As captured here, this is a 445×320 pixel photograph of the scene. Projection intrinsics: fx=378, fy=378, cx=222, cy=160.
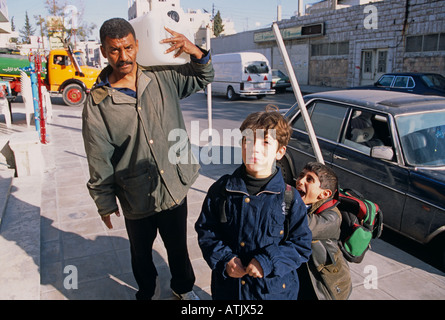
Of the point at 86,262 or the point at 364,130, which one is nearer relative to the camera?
the point at 86,262

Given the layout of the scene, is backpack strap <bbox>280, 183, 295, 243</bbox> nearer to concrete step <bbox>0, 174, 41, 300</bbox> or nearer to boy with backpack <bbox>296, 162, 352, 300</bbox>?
boy with backpack <bbox>296, 162, 352, 300</bbox>

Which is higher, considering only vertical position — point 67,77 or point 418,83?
point 67,77

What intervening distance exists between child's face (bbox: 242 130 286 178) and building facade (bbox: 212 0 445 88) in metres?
19.1

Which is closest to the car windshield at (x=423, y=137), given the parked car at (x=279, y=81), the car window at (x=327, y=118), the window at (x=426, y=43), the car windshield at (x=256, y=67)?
the car window at (x=327, y=118)

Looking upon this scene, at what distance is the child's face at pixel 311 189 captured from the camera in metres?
2.42

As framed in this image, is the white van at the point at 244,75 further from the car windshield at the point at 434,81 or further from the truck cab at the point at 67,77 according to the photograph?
the car windshield at the point at 434,81

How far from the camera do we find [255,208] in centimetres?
184

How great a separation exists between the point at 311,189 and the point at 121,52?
144cm

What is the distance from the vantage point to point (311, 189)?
2.44 meters

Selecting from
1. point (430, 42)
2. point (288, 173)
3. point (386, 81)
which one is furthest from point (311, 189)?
point (430, 42)

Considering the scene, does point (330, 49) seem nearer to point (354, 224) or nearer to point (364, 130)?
point (364, 130)

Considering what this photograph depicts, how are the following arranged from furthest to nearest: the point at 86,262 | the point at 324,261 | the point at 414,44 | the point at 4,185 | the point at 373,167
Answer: the point at 414,44, the point at 4,185, the point at 373,167, the point at 86,262, the point at 324,261

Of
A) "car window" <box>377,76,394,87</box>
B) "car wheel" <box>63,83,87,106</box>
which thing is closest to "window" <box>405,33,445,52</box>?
"car window" <box>377,76,394,87</box>
